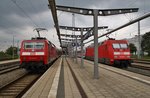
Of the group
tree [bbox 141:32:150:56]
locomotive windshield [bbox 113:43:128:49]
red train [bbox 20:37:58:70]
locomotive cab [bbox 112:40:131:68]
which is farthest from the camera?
tree [bbox 141:32:150:56]

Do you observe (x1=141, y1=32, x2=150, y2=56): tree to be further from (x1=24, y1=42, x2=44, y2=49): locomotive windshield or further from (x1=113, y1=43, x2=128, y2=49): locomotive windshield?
(x1=24, y1=42, x2=44, y2=49): locomotive windshield

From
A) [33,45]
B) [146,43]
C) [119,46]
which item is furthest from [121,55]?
[146,43]

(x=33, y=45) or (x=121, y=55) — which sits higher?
(x=33, y=45)

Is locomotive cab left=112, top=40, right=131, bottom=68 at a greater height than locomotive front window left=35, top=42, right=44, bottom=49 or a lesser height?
lesser

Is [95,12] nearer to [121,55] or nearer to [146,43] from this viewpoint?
[121,55]

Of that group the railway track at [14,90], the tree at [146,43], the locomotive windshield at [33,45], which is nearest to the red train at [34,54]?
the locomotive windshield at [33,45]

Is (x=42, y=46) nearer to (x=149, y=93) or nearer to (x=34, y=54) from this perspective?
(x=34, y=54)

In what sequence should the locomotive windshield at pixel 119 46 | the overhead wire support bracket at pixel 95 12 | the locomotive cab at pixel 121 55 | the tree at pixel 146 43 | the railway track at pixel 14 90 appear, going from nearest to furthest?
the railway track at pixel 14 90, the overhead wire support bracket at pixel 95 12, the locomotive cab at pixel 121 55, the locomotive windshield at pixel 119 46, the tree at pixel 146 43

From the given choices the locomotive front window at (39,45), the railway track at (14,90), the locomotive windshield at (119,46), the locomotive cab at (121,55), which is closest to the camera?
the railway track at (14,90)

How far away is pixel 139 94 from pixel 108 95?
1.08 metres

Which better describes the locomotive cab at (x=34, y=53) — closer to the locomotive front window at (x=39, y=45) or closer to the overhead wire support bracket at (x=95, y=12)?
the locomotive front window at (x=39, y=45)

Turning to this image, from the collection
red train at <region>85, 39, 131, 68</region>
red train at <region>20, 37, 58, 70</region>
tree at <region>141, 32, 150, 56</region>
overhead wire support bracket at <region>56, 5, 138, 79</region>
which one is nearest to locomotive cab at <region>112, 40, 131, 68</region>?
red train at <region>85, 39, 131, 68</region>

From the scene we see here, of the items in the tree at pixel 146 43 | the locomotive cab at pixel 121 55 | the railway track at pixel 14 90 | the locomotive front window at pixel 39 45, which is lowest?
the railway track at pixel 14 90

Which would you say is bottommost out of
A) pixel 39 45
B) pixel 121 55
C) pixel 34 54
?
pixel 121 55
